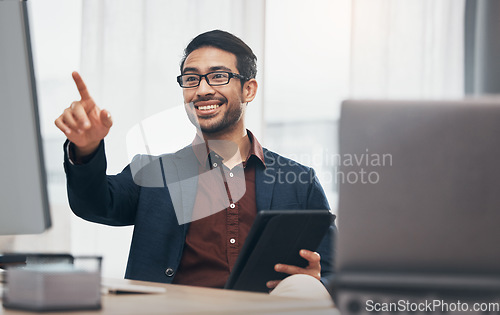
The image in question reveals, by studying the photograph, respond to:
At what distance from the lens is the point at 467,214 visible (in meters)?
0.70

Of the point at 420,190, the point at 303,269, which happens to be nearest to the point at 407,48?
the point at 303,269

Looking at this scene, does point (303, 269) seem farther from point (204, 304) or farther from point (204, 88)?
point (204, 88)

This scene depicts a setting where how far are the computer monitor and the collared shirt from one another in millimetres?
843

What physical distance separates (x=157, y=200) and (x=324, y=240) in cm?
50

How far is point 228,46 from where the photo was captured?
1840 millimetres

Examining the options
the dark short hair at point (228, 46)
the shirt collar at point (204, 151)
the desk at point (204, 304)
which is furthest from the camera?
the dark short hair at point (228, 46)

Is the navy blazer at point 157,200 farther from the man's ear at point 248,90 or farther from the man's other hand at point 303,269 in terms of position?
the man's ear at point 248,90

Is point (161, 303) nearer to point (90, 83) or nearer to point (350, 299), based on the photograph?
point (350, 299)

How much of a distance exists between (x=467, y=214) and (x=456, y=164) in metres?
0.07

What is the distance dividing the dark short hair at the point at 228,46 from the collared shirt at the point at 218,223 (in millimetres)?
318

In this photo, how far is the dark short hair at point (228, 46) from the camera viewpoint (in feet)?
5.99

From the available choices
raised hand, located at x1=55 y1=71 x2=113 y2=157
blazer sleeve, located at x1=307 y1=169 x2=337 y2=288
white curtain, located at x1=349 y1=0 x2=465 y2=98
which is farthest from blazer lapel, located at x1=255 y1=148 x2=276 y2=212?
white curtain, located at x1=349 y1=0 x2=465 y2=98

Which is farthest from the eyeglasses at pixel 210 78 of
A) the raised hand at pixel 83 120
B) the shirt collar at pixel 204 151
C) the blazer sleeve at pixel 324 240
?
the raised hand at pixel 83 120

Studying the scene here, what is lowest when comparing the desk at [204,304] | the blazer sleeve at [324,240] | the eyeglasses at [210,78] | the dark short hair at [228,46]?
the blazer sleeve at [324,240]
